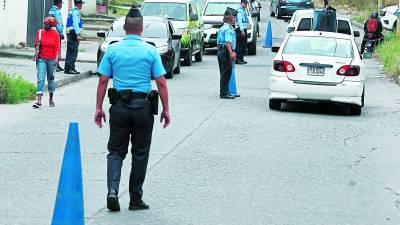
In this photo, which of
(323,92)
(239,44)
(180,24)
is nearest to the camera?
(323,92)

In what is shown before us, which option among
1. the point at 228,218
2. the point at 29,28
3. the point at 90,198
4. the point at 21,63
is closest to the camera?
the point at 228,218

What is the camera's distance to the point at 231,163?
12.0 m

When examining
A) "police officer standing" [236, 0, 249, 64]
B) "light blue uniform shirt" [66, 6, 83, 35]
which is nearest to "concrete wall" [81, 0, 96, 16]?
"police officer standing" [236, 0, 249, 64]

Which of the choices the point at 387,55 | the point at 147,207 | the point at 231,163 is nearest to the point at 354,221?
the point at 147,207

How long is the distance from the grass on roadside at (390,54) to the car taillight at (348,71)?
876 centimetres

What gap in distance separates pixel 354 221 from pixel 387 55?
21863 mm

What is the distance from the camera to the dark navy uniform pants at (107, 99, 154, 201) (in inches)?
349

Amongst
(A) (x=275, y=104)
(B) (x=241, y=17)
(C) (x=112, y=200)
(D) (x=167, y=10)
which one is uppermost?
(D) (x=167, y=10)

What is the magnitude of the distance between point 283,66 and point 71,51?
7.05 m

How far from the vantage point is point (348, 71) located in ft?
57.9

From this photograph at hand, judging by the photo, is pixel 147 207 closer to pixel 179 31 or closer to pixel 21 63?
pixel 21 63

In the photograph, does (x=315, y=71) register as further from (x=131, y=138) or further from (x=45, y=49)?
(x=131, y=138)

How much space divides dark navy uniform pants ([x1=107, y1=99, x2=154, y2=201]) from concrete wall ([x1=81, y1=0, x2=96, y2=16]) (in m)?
40.2

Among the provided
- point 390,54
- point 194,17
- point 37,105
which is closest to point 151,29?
point 194,17
